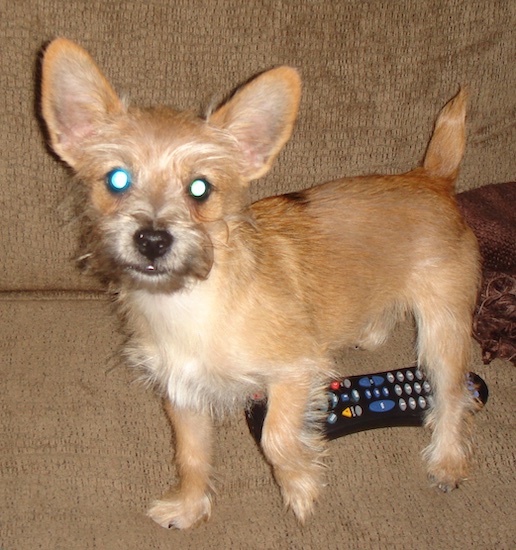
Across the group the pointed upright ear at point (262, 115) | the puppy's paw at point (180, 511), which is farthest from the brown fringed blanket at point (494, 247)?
the puppy's paw at point (180, 511)

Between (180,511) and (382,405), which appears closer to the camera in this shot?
(180,511)

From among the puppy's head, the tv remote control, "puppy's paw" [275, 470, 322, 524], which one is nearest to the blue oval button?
the tv remote control

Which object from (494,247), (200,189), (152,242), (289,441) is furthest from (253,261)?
(494,247)

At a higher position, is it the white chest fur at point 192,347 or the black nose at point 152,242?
the black nose at point 152,242

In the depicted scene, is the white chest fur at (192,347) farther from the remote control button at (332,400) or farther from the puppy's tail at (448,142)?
the puppy's tail at (448,142)

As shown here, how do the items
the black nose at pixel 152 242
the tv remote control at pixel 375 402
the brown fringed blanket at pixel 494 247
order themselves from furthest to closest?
the brown fringed blanket at pixel 494 247
the tv remote control at pixel 375 402
the black nose at pixel 152 242

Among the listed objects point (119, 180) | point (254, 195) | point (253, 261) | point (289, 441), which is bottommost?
point (289, 441)

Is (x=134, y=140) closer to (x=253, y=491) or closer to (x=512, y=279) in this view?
(x=253, y=491)

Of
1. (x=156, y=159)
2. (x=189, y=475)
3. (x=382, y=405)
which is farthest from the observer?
(x=382, y=405)

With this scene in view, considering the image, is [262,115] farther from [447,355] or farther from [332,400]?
[447,355]

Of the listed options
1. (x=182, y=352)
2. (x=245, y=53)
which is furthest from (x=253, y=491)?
(x=245, y=53)
